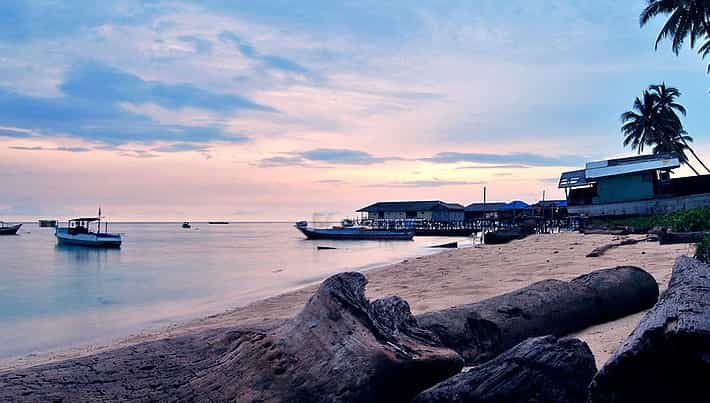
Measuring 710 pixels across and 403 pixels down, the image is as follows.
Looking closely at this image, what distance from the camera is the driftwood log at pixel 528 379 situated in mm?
2816

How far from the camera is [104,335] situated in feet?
39.2

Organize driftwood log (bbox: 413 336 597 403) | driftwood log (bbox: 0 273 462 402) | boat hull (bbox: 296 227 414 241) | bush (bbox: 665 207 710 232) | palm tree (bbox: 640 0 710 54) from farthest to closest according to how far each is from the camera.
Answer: boat hull (bbox: 296 227 414 241), palm tree (bbox: 640 0 710 54), bush (bbox: 665 207 710 232), driftwood log (bbox: 0 273 462 402), driftwood log (bbox: 413 336 597 403)

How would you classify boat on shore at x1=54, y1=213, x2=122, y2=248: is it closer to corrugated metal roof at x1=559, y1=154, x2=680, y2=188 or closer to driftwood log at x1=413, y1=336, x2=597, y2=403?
corrugated metal roof at x1=559, y1=154, x2=680, y2=188

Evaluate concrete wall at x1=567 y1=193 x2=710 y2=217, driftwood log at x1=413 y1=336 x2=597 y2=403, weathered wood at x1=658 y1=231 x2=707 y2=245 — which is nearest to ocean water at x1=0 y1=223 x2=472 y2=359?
driftwood log at x1=413 y1=336 x2=597 y2=403

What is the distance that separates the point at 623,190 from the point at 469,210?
4245 cm

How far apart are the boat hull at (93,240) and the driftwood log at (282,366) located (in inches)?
1939

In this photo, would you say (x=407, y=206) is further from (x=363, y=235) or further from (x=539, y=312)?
(x=539, y=312)

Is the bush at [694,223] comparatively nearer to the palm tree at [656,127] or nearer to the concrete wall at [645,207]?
the concrete wall at [645,207]

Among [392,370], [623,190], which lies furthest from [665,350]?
[623,190]

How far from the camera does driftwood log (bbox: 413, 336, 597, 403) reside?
2816 millimetres

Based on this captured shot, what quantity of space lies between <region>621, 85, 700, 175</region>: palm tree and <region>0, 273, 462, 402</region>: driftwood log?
44612 millimetres

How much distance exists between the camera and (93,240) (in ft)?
162

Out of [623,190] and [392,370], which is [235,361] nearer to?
[392,370]

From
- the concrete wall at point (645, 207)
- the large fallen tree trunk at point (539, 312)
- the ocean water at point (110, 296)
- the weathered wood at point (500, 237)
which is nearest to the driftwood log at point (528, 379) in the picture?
the large fallen tree trunk at point (539, 312)
